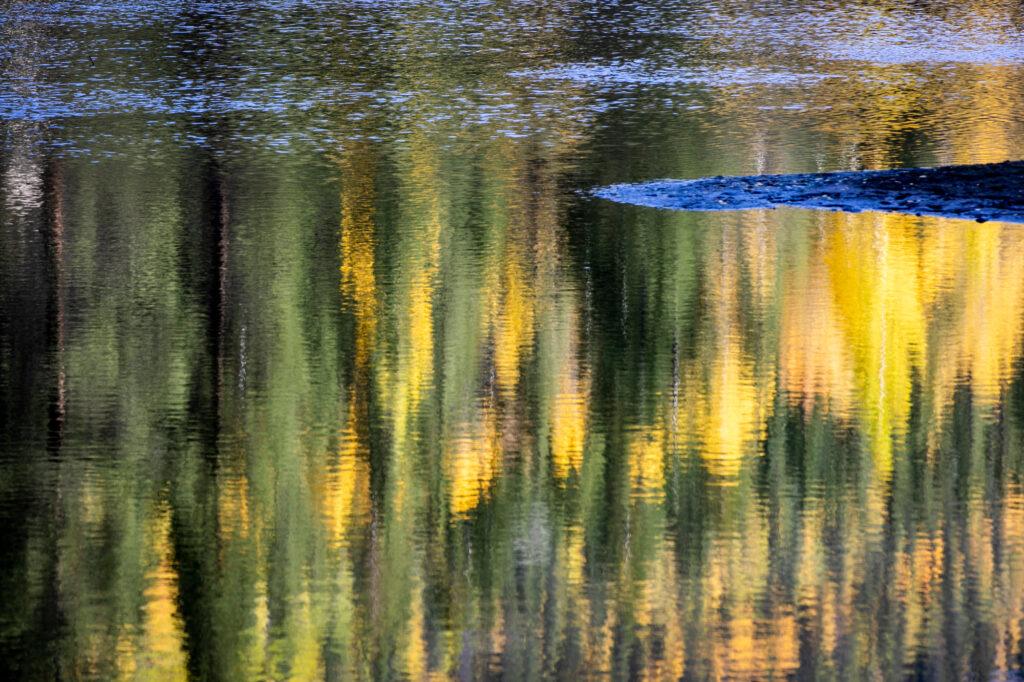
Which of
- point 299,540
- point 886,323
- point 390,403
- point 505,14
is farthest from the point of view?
point 505,14

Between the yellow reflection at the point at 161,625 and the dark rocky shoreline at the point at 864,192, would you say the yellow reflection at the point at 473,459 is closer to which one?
the yellow reflection at the point at 161,625

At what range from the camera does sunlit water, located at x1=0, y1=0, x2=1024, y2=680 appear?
6949 mm

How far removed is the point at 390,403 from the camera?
10.1 metres

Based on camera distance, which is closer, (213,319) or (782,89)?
(213,319)

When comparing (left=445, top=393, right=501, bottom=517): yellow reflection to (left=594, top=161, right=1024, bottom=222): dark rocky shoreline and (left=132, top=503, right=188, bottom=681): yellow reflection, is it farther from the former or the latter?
(left=594, top=161, right=1024, bottom=222): dark rocky shoreline

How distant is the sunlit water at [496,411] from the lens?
6.95 metres

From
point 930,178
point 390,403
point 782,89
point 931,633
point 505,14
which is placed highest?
point 505,14

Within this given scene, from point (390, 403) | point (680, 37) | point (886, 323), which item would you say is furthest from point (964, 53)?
point (390, 403)

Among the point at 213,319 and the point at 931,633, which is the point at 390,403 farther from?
the point at 931,633

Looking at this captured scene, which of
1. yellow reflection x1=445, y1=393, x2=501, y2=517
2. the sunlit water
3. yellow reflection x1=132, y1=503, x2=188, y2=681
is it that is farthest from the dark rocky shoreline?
yellow reflection x1=132, y1=503, x2=188, y2=681

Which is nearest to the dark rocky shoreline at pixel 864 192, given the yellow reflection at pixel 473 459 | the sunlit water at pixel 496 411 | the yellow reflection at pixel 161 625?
the sunlit water at pixel 496 411

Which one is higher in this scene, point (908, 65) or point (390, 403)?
point (908, 65)

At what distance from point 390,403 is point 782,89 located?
16.3m

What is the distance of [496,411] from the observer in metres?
9.94
